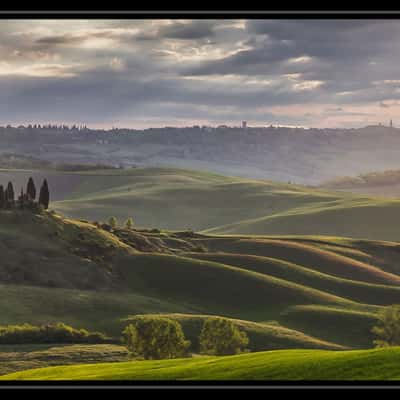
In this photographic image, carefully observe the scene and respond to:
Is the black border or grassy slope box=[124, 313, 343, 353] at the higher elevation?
the black border

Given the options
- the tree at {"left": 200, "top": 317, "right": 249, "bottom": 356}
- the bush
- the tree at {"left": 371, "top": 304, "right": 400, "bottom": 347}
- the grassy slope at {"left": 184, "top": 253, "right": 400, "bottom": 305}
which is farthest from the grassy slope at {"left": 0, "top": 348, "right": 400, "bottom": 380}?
the grassy slope at {"left": 184, "top": 253, "right": 400, "bottom": 305}

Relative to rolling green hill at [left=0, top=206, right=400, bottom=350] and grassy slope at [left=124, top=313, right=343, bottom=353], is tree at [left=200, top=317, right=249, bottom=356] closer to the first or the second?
grassy slope at [left=124, top=313, right=343, bottom=353]

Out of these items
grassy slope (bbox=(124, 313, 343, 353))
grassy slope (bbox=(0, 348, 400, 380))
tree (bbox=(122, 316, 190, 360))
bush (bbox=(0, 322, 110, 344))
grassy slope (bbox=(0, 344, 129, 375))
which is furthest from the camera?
grassy slope (bbox=(124, 313, 343, 353))

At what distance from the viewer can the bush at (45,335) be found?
106 metres

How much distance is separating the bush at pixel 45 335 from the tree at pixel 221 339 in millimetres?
16011

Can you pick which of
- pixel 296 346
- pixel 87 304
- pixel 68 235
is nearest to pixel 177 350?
pixel 296 346

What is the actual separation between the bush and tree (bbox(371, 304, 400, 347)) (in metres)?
46.4

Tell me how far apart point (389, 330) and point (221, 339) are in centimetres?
3333

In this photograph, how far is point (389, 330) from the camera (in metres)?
123

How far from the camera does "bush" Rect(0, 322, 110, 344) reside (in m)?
106

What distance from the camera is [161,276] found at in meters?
156
